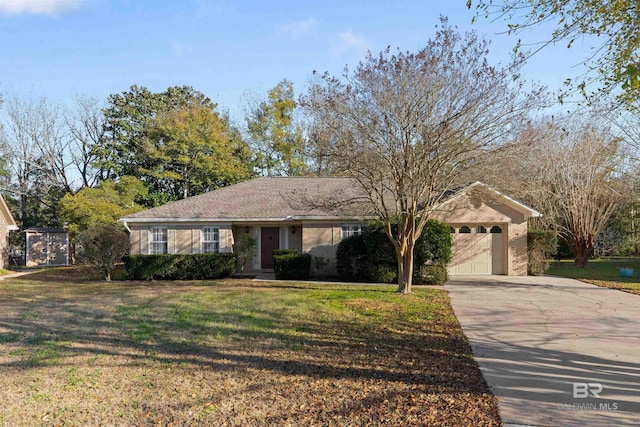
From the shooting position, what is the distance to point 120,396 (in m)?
5.08

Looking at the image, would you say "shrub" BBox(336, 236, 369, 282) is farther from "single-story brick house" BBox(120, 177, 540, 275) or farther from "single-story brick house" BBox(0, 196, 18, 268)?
"single-story brick house" BBox(0, 196, 18, 268)

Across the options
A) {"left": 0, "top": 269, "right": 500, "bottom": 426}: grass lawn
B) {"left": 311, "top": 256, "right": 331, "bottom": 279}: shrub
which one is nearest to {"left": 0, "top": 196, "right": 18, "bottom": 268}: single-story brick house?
{"left": 0, "top": 269, "right": 500, "bottom": 426}: grass lawn

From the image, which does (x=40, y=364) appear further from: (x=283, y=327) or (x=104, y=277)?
(x=104, y=277)

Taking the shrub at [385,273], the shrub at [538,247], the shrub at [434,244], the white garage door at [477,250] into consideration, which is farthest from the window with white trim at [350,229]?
the shrub at [538,247]

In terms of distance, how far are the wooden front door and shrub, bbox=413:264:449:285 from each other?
724cm

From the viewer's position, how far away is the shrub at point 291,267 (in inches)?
704

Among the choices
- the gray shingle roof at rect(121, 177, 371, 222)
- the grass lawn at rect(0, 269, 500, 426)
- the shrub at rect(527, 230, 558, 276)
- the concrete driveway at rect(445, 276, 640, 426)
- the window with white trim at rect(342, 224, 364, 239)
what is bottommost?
the concrete driveway at rect(445, 276, 640, 426)

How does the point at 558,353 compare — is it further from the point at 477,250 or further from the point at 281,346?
the point at 477,250

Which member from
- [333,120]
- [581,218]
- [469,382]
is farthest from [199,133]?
[469,382]

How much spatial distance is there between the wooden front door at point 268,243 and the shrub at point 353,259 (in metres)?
4.12

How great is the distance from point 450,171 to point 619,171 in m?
16.2

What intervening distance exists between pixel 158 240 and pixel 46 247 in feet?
46.0

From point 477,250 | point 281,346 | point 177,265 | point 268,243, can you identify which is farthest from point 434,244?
point 177,265

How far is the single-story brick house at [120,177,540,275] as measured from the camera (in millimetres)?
18859
